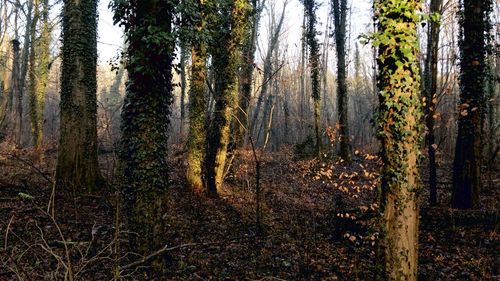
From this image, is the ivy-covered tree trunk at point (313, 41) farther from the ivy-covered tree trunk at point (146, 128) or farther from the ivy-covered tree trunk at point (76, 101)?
the ivy-covered tree trunk at point (146, 128)

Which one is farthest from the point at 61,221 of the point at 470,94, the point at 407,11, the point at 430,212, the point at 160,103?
the point at 470,94

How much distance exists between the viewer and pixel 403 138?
433 centimetres

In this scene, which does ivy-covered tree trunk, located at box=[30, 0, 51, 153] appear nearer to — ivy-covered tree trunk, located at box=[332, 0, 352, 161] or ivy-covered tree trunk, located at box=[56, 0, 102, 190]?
ivy-covered tree trunk, located at box=[56, 0, 102, 190]

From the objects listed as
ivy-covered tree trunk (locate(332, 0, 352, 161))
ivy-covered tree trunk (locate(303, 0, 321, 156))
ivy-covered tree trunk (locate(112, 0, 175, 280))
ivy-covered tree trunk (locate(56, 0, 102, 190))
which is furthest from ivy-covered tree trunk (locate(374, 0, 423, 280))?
ivy-covered tree trunk (locate(303, 0, 321, 156))

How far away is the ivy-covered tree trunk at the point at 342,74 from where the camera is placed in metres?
19.6

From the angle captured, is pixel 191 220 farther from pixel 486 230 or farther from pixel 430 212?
pixel 486 230

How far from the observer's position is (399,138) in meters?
4.34

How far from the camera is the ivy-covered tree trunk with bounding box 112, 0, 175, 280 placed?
6.14 meters

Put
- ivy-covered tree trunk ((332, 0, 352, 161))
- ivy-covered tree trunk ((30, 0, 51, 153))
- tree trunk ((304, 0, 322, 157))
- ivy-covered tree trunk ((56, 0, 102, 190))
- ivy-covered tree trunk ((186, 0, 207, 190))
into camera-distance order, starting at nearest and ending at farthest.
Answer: ivy-covered tree trunk ((56, 0, 102, 190)) < ivy-covered tree trunk ((186, 0, 207, 190)) < ivy-covered tree trunk ((30, 0, 51, 153)) < ivy-covered tree trunk ((332, 0, 352, 161)) < tree trunk ((304, 0, 322, 157))

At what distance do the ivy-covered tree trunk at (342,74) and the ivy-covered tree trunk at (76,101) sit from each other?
12886 millimetres

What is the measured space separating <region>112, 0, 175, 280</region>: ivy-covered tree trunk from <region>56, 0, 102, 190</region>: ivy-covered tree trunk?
147 inches

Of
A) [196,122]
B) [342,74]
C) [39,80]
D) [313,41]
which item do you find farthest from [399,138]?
[39,80]

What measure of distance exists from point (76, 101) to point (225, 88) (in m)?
4.59

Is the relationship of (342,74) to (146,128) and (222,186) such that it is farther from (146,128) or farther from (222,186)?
(146,128)
